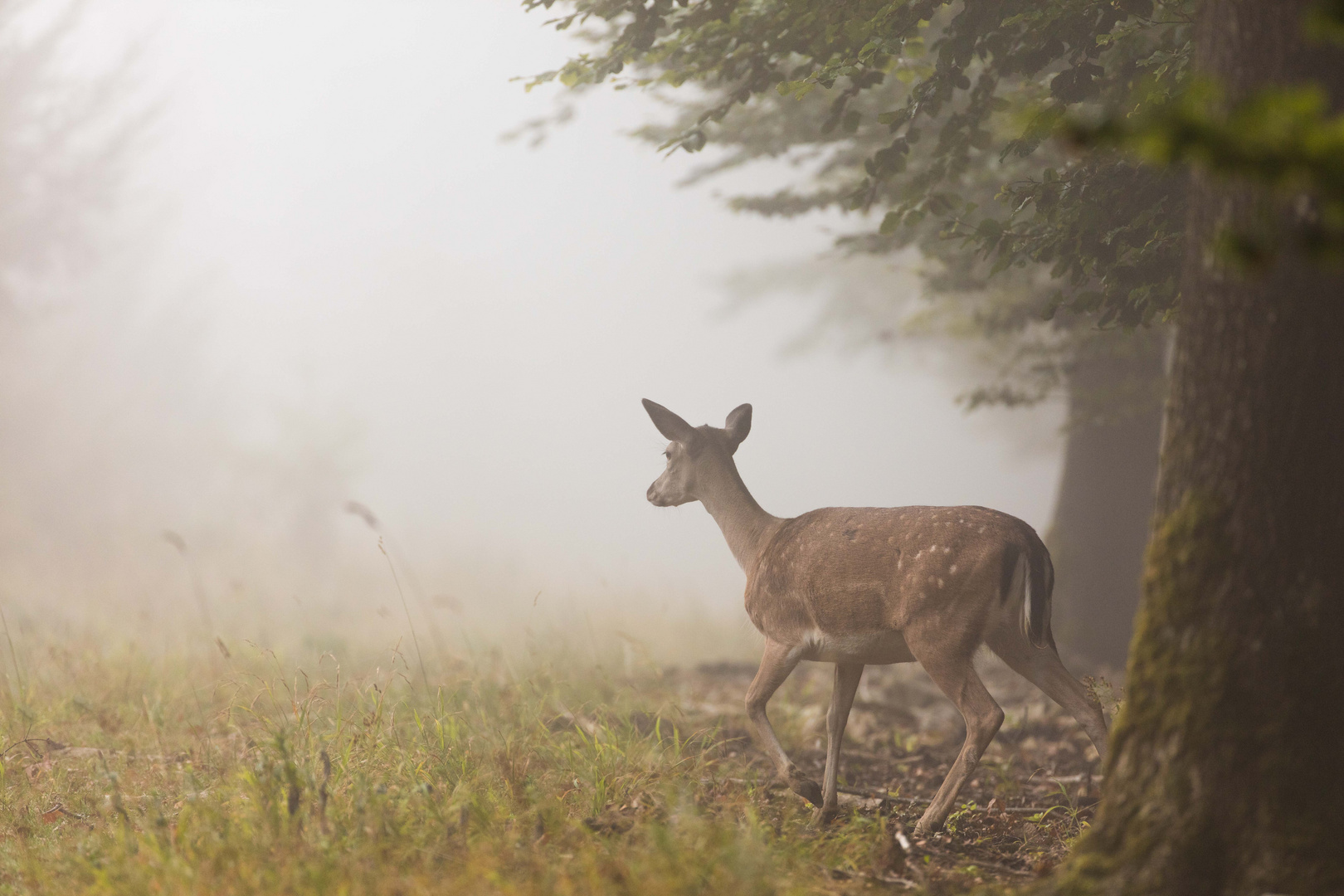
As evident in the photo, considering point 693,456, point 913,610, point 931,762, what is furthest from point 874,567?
point 931,762

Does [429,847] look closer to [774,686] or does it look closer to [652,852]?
[652,852]

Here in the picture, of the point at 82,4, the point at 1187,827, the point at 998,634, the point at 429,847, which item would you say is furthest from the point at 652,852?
the point at 82,4

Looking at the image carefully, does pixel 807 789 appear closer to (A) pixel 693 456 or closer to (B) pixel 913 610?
(B) pixel 913 610

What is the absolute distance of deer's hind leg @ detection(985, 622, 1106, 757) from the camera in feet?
14.4

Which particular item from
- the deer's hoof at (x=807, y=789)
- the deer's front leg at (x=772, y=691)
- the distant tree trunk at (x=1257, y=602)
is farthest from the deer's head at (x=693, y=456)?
the distant tree trunk at (x=1257, y=602)

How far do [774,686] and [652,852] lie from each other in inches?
77.0

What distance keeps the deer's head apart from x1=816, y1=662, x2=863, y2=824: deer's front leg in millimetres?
1239

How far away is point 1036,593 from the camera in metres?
4.25

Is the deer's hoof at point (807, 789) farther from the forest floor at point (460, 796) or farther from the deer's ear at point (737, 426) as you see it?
the deer's ear at point (737, 426)

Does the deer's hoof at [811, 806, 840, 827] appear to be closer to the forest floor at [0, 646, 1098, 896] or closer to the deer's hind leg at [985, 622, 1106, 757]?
the forest floor at [0, 646, 1098, 896]

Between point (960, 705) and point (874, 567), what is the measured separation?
2.28 feet

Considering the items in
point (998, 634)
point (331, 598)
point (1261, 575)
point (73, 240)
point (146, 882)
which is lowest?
point (331, 598)

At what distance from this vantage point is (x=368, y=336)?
75.8 meters

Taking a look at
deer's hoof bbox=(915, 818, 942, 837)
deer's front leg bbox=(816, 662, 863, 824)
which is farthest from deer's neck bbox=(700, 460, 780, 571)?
deer's hoof bbox=(915, 818, 942, 837)
